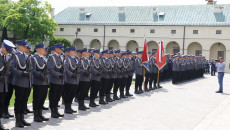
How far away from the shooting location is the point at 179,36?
157ft

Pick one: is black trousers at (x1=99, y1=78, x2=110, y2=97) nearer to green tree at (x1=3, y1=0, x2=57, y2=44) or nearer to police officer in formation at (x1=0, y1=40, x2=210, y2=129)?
police officer in formation at (x1=0, y1=40, x2=210, y2=129)

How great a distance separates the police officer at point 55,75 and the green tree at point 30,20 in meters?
35.6

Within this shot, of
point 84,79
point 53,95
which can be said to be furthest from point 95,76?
point 53,95

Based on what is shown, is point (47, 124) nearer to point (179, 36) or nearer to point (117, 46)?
point (179, 36)

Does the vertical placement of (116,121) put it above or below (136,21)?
below

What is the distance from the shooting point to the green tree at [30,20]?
4188 centimetres

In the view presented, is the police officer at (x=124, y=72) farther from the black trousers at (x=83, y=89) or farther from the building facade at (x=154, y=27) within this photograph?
the building facade at (x=154, y=27)

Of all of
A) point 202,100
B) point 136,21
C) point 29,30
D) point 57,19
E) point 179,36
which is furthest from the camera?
point 57,19

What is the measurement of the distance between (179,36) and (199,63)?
22.3 m

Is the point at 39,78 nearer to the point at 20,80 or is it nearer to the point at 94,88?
the point at 20,80

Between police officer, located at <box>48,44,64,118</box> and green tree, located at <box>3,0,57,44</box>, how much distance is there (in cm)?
3557

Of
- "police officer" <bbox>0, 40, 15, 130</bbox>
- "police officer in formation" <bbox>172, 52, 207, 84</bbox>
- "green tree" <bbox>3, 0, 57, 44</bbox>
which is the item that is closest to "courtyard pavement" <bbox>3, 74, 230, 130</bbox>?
"police officer" <bbox>0, 40, 15, 130</bbox>

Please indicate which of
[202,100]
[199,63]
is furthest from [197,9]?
[202,100]

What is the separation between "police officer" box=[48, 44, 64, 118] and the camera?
820 centimetres
